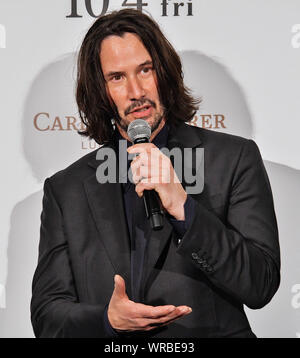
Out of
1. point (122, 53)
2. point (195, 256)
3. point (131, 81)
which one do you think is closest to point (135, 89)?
point (131, 81)

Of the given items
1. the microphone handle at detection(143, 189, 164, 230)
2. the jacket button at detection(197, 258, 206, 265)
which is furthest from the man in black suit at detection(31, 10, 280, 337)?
the microphone handle at detection(143, 189, 164, 230)

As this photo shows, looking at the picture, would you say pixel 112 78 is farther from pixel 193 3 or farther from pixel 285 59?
pixel 285 59

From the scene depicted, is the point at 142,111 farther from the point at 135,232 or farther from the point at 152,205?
the point at 152,205

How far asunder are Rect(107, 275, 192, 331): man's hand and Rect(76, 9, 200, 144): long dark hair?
944 mm

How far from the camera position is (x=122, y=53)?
2.55 m

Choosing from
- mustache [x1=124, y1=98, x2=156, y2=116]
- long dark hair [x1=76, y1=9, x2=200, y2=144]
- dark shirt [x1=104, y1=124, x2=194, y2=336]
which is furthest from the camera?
long dark hair [x1=76, y1=9, x2=200, y2=144]

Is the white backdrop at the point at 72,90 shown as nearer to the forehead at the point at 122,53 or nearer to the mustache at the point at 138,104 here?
the forehead at the point at 122,53

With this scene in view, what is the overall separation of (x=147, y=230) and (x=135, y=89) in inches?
25.3

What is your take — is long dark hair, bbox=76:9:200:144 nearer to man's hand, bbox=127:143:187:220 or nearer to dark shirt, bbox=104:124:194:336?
dark shirt, bbox=104:124:194:336

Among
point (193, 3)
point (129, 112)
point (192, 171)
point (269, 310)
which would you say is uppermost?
point (193, 3)

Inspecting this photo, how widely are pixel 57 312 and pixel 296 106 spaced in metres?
1.57

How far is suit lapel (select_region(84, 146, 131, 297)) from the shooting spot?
2.36 meters
